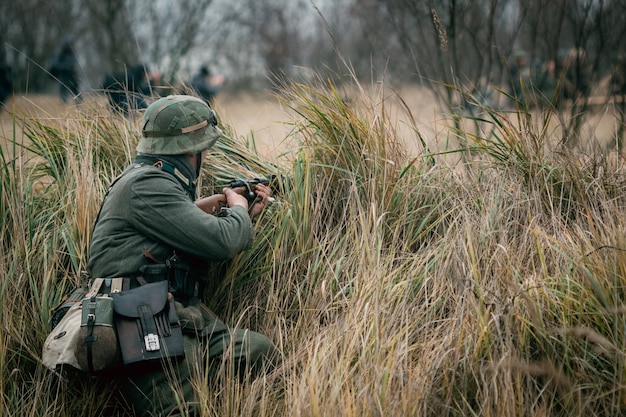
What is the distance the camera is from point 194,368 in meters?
2.92

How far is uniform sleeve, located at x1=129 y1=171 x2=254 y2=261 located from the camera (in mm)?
2986

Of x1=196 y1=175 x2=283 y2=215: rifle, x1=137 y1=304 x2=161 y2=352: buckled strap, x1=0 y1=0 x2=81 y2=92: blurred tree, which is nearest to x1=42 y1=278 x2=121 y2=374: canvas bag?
x1=137 y1=304 x2=161 y2=352: buckled strap

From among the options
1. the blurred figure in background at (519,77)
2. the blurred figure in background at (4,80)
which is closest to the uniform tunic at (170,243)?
the blurred figure in background at (519,77)

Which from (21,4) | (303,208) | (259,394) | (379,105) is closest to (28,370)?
(259,394)

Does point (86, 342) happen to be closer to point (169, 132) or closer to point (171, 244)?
point (171, 244)

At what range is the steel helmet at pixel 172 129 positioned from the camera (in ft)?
10.4

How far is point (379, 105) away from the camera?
3887 mm

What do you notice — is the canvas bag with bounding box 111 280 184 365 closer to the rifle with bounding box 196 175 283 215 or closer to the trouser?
the trouser

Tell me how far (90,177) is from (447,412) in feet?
7.33

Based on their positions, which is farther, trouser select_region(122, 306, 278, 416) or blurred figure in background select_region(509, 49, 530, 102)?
blurred figure in background select_region(509, 49, 530, 102)

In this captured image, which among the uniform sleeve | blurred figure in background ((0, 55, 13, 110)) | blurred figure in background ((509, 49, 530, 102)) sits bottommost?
the uniform sleeve

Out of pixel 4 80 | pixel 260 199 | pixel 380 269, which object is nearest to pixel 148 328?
pixel 260 199

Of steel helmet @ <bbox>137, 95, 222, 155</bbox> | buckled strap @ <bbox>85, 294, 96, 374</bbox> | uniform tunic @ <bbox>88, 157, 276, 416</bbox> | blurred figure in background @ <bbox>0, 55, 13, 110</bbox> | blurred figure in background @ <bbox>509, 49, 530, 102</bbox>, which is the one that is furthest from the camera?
blurred figure in background @ <bbox>0, 55, 13, 110</bbox>

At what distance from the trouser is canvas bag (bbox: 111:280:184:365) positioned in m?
0.08
